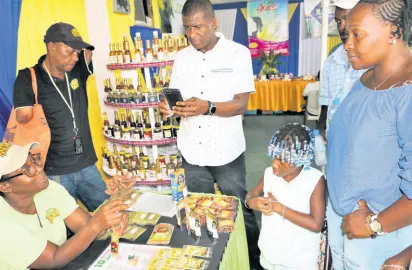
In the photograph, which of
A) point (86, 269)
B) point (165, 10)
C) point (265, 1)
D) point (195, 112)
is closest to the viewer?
point (86, 269)

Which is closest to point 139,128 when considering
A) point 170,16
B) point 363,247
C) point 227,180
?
point 227,180

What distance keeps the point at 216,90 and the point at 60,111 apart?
1137mm

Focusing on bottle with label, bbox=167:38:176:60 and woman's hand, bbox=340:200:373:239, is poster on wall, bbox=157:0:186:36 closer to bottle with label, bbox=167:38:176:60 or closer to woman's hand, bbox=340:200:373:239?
bottle with label, bbox=167:38:176:60

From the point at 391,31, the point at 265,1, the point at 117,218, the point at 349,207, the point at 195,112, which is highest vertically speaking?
the point at 265,1

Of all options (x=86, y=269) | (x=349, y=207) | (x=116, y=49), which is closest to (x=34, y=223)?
(x=86, y=269)

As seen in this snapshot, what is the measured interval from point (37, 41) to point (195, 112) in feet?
6.29

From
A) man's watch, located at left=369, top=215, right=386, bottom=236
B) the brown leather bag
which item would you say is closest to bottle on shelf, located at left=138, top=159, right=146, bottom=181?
the brown leather bag

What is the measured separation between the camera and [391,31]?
98 centimetres

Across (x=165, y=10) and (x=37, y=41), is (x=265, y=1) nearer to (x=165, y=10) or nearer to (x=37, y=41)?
(x=165, y=10)

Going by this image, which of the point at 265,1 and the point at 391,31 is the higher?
the point at 265,1

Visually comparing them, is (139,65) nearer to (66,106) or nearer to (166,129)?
(166,129)

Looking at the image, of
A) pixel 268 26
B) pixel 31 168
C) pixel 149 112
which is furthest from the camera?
pixel 268 26

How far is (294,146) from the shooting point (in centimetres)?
149

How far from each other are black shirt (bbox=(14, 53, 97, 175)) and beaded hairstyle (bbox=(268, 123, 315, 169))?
1.52 m
